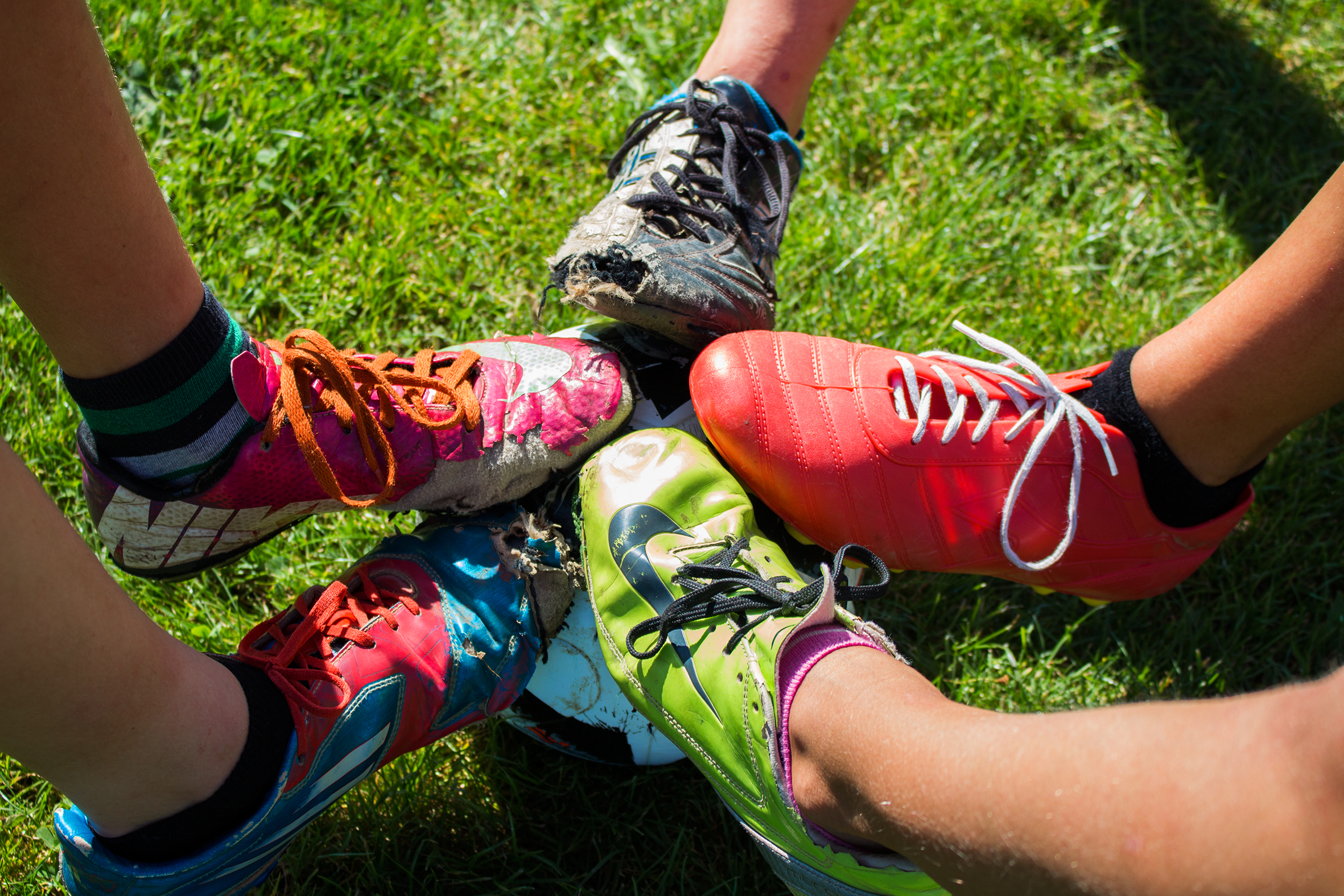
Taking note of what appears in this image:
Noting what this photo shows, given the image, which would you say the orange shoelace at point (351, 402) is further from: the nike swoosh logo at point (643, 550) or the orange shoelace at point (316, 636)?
the nike swoosh logo at point (643, 550)

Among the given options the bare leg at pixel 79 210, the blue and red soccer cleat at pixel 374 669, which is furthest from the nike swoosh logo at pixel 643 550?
the bare leg at pixel 79 210

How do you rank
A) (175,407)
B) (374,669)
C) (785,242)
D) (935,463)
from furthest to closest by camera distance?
(785,242) < (935,463) < (374,669) < (175,407)

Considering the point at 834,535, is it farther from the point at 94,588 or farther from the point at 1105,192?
the point at 1105,192

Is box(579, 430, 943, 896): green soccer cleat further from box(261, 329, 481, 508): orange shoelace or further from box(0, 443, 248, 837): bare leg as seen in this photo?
box(0, 443, 248, 837): bare leg

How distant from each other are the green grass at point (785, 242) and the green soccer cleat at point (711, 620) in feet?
1.27

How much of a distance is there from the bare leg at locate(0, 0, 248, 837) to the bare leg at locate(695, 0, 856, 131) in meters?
1.24

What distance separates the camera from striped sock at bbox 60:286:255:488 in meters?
1.25

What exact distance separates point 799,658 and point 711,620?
0.18 m

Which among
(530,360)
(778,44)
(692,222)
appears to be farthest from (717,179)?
(530,360)

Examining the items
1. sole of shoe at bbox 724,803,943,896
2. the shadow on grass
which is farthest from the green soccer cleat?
the shadow on grass

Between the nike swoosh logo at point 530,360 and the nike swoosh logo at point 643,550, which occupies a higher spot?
the nike swoosh logo at point 530,360

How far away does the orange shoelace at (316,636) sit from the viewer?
1.32 m

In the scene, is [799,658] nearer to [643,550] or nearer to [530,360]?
[643,550]

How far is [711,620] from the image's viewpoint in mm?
1331
